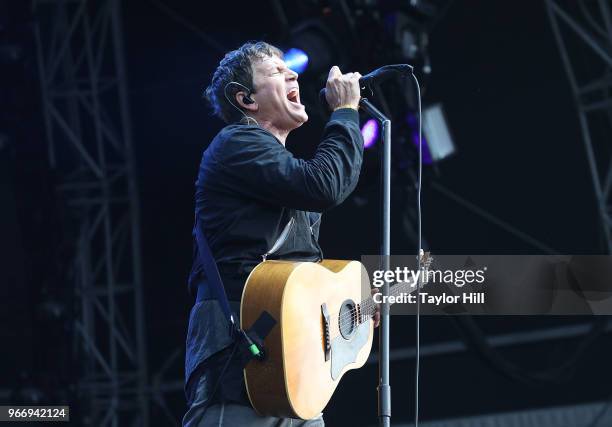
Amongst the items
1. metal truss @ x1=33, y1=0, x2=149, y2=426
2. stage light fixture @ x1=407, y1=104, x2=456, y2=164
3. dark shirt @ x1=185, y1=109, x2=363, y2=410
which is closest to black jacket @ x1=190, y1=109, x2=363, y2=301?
dark shirt @ x1=185, y1=109, x2=363, y2=410

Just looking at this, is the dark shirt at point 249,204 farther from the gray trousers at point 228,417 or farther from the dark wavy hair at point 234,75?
the dark wavy hair at point 234,75

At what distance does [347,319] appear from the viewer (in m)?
2.71

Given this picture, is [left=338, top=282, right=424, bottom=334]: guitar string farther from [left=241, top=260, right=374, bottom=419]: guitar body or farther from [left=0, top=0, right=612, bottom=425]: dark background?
[left=0, top=0, right=612, bottom=425]: dark background

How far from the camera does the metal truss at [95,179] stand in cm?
610

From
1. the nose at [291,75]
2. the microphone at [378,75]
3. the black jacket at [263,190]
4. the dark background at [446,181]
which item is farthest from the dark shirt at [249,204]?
the dark background at [446,181]

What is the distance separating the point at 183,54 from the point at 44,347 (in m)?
2.72

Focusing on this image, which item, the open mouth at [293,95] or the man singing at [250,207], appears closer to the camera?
the man singing at [250,207]

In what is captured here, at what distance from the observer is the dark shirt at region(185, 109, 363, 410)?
2.30m

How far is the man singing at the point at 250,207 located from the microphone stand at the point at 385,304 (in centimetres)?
8

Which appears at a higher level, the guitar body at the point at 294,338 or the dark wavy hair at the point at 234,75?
the dark wavy hair at the point at 234,75

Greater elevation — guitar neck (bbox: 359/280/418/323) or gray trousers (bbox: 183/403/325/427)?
guitar neck (bbox: 359/280/418/323)

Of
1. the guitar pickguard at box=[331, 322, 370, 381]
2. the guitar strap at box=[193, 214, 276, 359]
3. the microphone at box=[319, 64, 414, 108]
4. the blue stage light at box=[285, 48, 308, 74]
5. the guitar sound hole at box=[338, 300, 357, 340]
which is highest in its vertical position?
the blue stage light at box=[285, 48, 308, 74]

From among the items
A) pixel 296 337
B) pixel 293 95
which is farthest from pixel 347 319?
pixel 293 95

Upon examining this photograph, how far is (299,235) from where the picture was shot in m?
2.49
